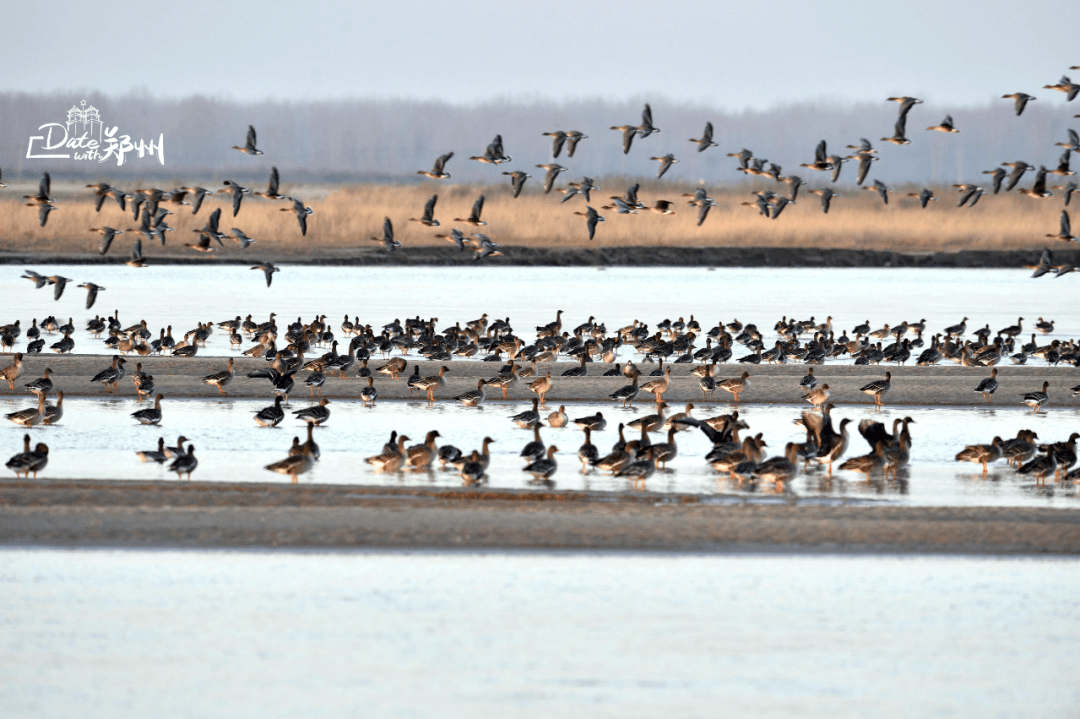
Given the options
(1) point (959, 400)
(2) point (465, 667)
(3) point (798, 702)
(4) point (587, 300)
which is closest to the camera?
(3) point (798, 702)

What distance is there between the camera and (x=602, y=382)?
21.9m

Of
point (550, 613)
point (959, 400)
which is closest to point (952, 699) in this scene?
point (550, 613)

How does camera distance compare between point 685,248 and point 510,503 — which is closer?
point 510,503

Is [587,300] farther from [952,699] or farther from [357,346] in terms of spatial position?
[952,699]

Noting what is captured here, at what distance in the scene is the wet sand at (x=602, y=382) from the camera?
2067 cm

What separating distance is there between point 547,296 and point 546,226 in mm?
23580

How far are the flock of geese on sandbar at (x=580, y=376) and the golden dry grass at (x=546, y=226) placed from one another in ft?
91.0

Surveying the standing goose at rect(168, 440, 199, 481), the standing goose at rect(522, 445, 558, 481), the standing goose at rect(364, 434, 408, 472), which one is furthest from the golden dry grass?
the standing goose at rect(522, 445, 558, 481)

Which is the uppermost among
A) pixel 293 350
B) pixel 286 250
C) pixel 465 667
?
pixel 286 250

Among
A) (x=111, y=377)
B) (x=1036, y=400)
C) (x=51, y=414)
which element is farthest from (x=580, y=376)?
(x=51, y=414)

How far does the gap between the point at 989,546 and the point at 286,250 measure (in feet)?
159

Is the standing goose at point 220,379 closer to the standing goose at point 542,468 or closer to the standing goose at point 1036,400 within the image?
the standing goose at point 542,468

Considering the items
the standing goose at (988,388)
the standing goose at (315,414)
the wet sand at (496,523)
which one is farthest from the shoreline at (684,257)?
the wet sand at (496,523)

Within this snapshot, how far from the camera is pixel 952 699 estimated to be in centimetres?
750
